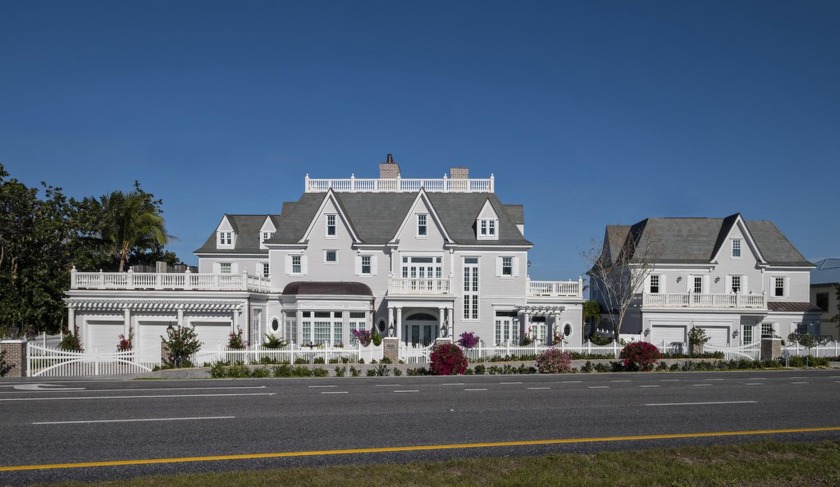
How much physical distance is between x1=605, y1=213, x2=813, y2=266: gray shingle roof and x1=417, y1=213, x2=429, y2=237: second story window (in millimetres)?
17208

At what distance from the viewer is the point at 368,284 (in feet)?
142

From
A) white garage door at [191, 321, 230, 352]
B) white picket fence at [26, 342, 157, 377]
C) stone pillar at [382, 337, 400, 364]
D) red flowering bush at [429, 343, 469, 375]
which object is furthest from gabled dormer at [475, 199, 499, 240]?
white picket fence at [26, 342, 157, 377]

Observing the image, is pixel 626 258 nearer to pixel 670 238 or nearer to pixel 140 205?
pixel 670 238

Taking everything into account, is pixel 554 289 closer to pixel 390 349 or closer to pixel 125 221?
pixel 390 349

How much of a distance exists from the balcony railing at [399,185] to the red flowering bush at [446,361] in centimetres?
1982

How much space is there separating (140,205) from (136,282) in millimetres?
13246

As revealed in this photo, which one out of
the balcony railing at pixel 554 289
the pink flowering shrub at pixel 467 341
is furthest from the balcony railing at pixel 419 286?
the balcony railing at pixel 554 289

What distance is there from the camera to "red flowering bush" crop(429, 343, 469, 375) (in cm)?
2809

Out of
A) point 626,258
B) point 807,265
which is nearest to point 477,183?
point 626,258

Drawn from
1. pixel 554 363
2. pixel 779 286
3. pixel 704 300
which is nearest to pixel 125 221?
pixel 554 363

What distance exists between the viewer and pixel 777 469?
10.4 m

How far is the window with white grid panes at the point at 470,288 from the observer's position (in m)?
42.8

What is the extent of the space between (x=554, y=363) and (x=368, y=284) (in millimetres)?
16985

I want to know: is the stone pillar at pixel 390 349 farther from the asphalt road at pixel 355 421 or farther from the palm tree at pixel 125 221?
the palm tree at pixel 125 221
